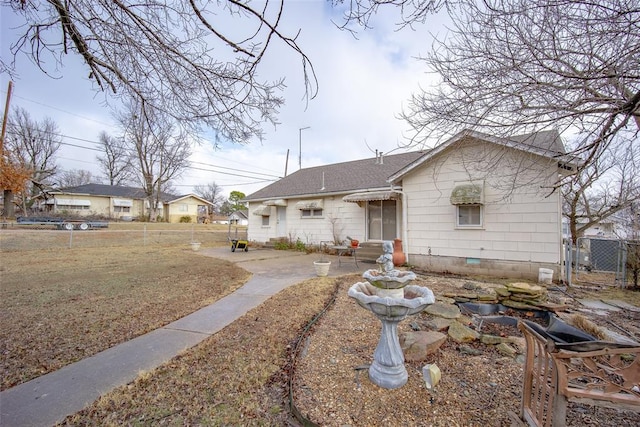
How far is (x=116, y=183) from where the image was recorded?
135 ft

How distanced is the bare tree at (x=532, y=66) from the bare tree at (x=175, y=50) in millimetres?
1093

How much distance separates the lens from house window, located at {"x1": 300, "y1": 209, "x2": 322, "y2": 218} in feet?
43.4

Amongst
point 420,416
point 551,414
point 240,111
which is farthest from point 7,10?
point 551,414

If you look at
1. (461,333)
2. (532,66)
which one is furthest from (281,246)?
(532,66)

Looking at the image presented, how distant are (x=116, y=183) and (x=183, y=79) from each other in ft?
156

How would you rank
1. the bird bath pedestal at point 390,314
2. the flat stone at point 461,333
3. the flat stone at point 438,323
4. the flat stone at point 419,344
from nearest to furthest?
the bird bath pedestal at point 390,314, the flat stone at point 419,344, the flat stone at point 461,333, the flat stone at point 438,323

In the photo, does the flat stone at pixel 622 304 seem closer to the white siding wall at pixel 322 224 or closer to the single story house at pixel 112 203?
the white siding wall at pixel 322 224

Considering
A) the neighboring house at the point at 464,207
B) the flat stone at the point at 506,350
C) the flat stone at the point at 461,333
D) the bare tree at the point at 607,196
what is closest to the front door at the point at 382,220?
the neighboring house at the point at 464,207

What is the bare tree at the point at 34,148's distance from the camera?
2292 centimetres

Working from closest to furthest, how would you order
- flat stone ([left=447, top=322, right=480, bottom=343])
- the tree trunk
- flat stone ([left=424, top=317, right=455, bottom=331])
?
flat stone ([left=447, top=322, right=480, bottom=343])
flat stone ([left=424, top=317, right=455, bottom=331])
the tree trunk

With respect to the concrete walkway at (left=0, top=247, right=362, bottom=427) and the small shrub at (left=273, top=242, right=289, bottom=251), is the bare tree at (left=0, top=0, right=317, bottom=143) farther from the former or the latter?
the small shrub at (left=273, top=242, right=289, bottom=251)

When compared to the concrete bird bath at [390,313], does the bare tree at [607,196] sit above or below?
above

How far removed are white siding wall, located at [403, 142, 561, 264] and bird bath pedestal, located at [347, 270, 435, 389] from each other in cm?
407

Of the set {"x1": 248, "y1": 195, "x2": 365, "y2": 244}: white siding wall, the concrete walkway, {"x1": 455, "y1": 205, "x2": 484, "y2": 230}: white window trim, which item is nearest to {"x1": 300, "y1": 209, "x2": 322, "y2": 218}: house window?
{"x1": 248, "y1": 195, "x2": 365, "y2": 244}: white siding wall
